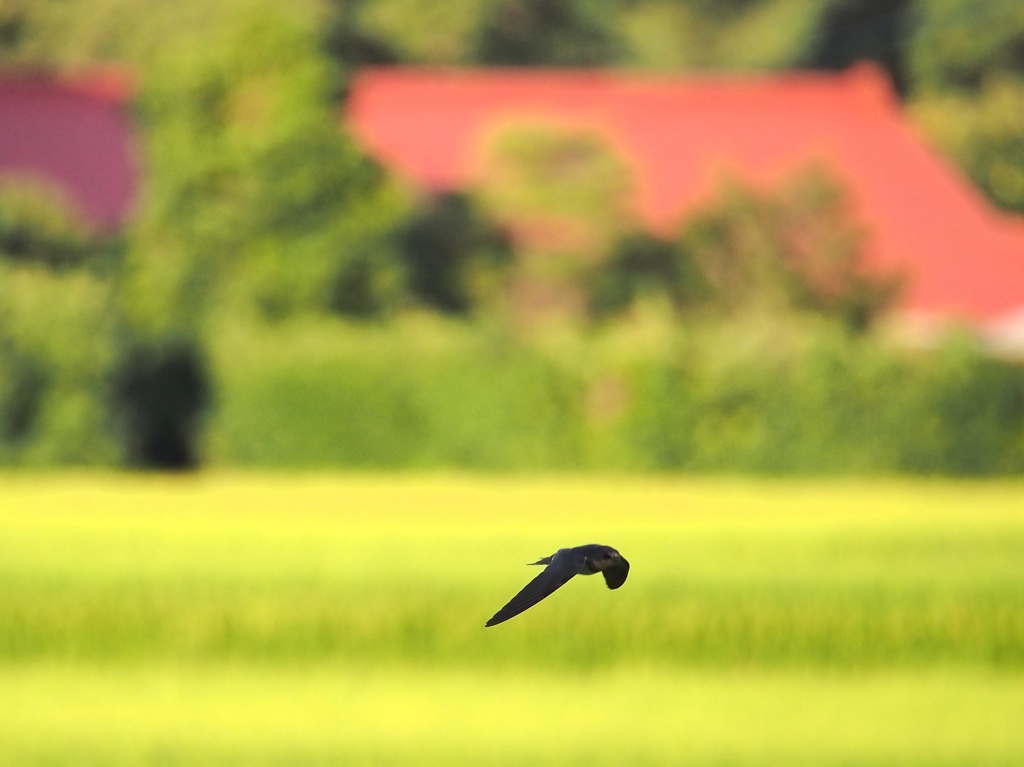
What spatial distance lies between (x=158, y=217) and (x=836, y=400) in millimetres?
7834

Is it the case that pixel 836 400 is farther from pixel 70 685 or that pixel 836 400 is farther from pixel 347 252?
pixel 70 685

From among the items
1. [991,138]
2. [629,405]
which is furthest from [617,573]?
[991,138]

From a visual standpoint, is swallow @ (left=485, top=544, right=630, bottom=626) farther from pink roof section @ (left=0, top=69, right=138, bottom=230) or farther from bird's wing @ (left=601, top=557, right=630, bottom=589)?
pink roof section @ (left=0, top=69, right=138, bottom=230)

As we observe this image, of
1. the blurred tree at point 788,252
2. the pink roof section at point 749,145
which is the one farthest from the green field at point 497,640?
the pink roof section at point 749,145

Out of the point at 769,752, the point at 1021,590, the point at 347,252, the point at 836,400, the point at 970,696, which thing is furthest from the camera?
the point at 347,252

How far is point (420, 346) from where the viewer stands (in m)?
23.0

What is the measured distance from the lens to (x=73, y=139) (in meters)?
32.1

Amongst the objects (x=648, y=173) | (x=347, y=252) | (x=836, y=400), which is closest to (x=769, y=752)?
(x=836, y=400)

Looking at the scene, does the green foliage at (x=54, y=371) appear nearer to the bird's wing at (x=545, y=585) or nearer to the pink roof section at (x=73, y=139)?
the pink roof section at (x=73, y=139)

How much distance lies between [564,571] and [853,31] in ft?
136

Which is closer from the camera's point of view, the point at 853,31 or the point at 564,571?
the point at 564,571

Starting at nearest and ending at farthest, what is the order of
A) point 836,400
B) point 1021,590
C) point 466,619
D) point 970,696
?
point 970,696, point 466,619, point 1021,590, point 836,400

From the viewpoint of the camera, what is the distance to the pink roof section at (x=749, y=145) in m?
29.9

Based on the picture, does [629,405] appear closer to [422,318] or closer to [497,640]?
[422,318]
